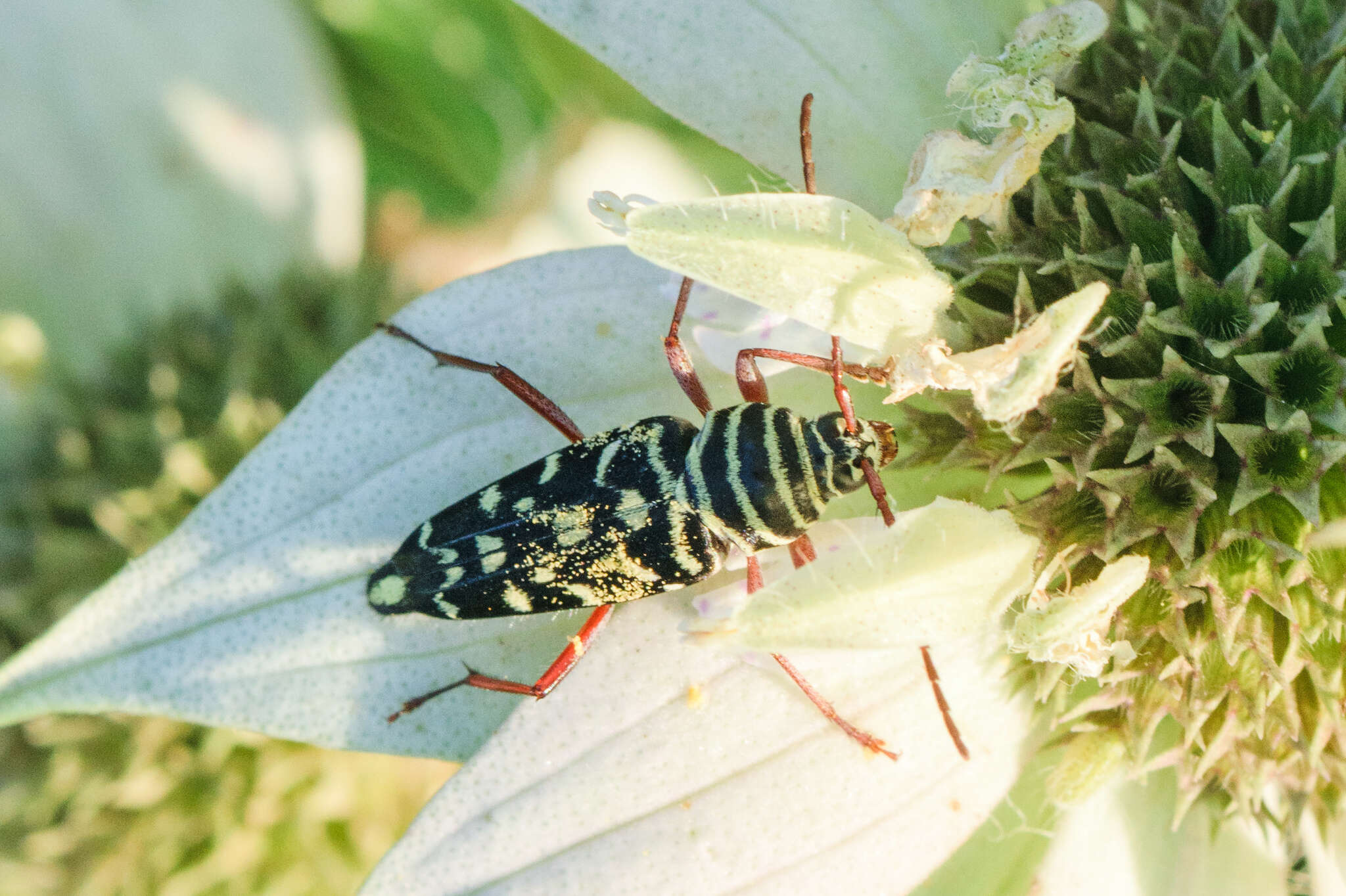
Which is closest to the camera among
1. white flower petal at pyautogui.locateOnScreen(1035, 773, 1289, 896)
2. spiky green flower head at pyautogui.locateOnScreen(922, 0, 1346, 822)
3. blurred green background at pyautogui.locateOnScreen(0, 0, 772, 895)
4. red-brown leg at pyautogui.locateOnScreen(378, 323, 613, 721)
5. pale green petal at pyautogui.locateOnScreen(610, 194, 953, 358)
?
pale green petal at pyautogui.locateOnScreen(610, 194, 953, 358)

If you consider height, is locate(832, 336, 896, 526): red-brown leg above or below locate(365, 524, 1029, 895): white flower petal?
above

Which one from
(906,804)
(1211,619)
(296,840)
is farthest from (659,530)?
(296,840)

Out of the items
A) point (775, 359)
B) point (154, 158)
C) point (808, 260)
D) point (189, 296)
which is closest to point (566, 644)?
point (775, 359)

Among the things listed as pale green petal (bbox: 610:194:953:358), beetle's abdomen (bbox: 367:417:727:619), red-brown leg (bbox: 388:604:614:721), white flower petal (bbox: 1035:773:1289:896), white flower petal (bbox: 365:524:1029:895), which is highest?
pale green petal (bbox: 610:194:953:358)

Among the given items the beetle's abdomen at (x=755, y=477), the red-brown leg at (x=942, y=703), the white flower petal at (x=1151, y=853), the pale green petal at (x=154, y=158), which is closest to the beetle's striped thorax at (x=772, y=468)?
the beetle's abdomen at (x=755, y=477)

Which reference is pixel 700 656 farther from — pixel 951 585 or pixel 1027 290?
pixel 1027 290

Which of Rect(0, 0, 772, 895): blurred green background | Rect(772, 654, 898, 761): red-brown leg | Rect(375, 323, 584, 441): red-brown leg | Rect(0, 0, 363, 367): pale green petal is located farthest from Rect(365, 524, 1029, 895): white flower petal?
Rect(0, 0, 363, 367): pale green petal

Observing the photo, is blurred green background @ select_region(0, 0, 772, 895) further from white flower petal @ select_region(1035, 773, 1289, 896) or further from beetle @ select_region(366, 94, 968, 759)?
white flower petal @ select_region(1035, 773, 1289, 896)
